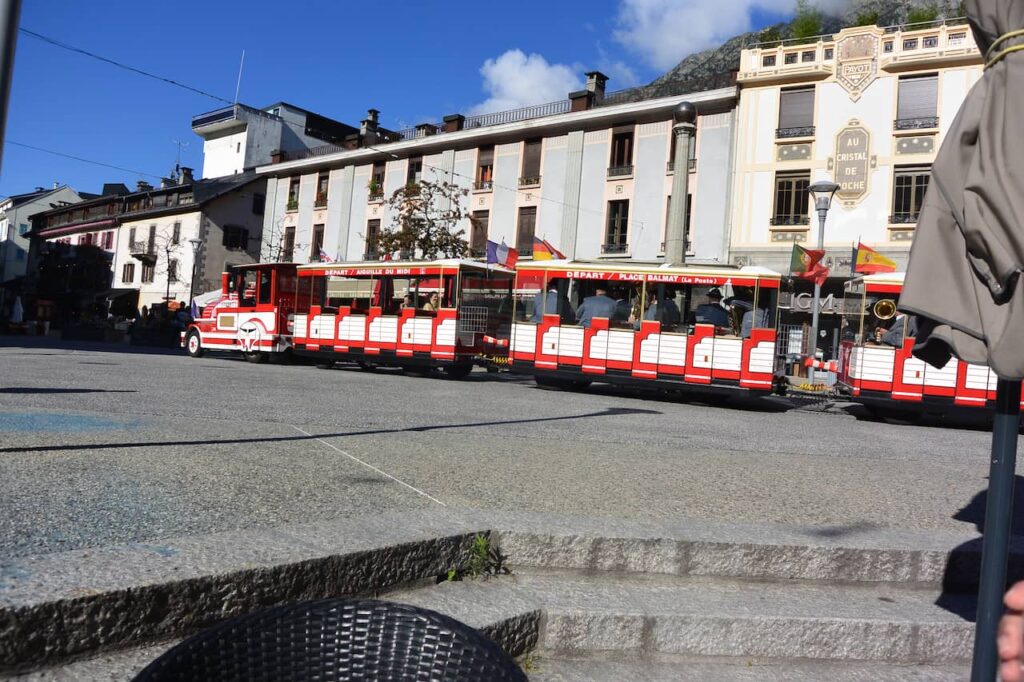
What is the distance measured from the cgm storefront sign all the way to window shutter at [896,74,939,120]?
1.21 metres

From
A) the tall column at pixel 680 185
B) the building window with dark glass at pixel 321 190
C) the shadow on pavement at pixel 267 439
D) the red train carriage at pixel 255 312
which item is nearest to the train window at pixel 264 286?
the red train carriage at pixel 255 312

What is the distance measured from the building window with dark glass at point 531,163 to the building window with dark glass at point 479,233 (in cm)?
225

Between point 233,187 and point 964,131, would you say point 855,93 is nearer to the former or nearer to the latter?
point 964,131

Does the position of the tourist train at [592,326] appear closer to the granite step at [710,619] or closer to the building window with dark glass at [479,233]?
the granite step at [710,619]

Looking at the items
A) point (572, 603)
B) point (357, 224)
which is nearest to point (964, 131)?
point (572, 603)

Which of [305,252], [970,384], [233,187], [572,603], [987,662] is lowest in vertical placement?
[572,603]

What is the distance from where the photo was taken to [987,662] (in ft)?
5.99

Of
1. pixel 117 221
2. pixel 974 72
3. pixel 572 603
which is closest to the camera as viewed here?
pixel 572 603

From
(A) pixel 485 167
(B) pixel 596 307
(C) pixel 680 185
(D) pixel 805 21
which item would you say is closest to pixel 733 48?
(D) pixel 805 21

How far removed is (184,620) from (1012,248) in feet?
8.32

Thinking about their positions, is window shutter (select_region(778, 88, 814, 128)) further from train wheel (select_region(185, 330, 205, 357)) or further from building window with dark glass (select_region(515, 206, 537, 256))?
train wheel (select_region(185, 330, 205, 357))

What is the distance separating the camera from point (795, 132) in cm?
2397

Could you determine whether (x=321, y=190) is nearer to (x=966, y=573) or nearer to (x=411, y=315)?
(x=411, y=315)

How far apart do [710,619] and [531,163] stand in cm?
2823
